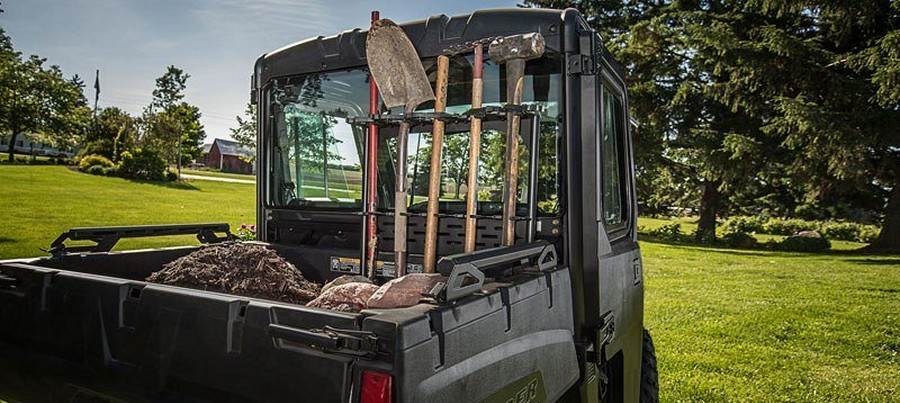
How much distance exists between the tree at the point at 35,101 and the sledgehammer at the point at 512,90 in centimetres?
3598

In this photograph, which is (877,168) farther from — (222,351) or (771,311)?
(222,351)

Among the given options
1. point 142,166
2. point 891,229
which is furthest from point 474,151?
point 142,166

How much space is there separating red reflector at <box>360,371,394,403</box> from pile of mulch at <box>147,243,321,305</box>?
4.09 ft

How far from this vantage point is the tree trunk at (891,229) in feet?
68.1

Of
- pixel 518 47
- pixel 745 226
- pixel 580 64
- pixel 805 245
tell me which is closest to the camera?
pixel 518 47

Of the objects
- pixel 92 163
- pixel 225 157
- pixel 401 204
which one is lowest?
pixel 401 204

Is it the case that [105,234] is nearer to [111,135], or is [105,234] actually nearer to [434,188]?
[434,188]

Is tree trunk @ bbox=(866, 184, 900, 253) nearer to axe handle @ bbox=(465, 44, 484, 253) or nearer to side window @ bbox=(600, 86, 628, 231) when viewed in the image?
side window @ bbox=(600, 86, 628, 231)

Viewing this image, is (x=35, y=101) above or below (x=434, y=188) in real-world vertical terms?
above

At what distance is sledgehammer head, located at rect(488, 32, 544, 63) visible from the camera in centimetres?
279

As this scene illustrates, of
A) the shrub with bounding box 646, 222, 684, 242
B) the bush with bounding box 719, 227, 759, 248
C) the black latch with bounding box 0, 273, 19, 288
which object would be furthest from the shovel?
the shrub with bounding box 646, 222, 684, 242

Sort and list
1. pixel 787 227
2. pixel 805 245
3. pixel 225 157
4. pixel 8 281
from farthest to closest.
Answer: pixel 225 157 < pixel 787 227 < pixel 805 245 < pixel 8 281

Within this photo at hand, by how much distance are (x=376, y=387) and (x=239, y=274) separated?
1.44 meters

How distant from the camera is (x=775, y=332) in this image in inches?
339
